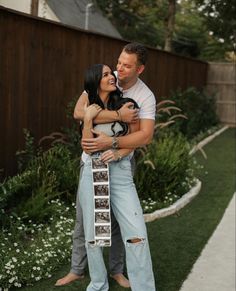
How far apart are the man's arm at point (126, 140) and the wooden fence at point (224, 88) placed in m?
15.8

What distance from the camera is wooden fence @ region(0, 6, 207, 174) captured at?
561cm

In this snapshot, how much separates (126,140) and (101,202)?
0.45 metres

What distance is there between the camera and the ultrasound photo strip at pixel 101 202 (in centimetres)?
337

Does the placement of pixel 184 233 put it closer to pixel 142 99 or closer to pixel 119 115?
pixel 142 99

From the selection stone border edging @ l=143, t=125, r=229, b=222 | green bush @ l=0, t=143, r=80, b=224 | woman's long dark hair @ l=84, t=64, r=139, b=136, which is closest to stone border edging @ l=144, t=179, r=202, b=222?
stone border edging @ l=143, t=125, r=229, b=222

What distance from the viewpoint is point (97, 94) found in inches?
132

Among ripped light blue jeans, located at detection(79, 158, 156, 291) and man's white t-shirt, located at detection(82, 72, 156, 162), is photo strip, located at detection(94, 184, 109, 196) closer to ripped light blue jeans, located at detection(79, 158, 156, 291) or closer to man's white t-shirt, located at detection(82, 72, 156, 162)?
ripped light blue jeans, located at detection(79, 158, 156, 291)

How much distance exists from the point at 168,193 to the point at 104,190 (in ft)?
11.4

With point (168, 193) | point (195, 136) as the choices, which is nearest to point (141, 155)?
point (168, 193)

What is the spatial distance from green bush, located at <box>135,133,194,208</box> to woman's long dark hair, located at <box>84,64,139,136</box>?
9.34 ft

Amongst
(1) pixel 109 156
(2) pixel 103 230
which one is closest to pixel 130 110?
(1) pixel 109 156

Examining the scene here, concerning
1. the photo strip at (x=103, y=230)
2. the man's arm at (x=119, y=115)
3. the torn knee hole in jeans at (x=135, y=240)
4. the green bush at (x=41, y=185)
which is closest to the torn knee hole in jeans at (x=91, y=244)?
the photo strip at (x=103, y=230)

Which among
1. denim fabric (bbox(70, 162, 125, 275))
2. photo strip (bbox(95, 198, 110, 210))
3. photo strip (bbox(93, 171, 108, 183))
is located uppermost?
photo strip (bbox(93, 171, 108, 183))

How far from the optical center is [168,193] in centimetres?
675
